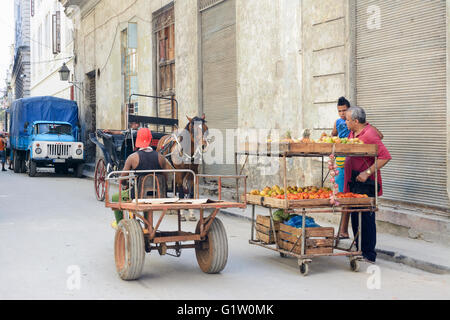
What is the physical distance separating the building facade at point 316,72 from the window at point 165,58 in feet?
0.12

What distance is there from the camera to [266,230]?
7.70 m

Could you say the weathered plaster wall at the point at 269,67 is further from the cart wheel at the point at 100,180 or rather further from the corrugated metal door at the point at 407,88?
the cart wheel at the point at 100,180

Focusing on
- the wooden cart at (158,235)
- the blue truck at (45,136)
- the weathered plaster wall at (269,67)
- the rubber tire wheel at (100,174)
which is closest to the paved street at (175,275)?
the wooden cart at (158,235)

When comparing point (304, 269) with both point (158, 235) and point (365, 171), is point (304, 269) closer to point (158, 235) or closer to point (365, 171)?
point (365, 171)

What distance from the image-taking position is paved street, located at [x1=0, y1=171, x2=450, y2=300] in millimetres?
5875

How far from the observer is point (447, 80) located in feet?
28.3

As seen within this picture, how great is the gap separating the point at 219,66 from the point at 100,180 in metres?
4.44

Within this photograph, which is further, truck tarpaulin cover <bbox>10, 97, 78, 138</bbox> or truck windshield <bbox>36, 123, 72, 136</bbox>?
truck tarpaulin cover <bbox>10, 97, 78, 138</bbox>

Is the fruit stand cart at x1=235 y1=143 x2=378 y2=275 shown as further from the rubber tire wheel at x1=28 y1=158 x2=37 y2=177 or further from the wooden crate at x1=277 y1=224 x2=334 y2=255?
the rubber tire wheel at x1=28 y1=158 x2=37 y2=177

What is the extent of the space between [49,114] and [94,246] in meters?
19.1

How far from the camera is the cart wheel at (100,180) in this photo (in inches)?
599

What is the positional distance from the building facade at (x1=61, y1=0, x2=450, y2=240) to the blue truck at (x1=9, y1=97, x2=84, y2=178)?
15.3 feet

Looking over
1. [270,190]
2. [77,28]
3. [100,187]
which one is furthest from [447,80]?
[77,28]

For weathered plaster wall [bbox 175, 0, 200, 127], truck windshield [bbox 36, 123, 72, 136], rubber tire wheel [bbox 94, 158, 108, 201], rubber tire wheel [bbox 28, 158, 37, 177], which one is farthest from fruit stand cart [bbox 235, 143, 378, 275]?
truck windshield [bbox 36, 123, 72, 136]
